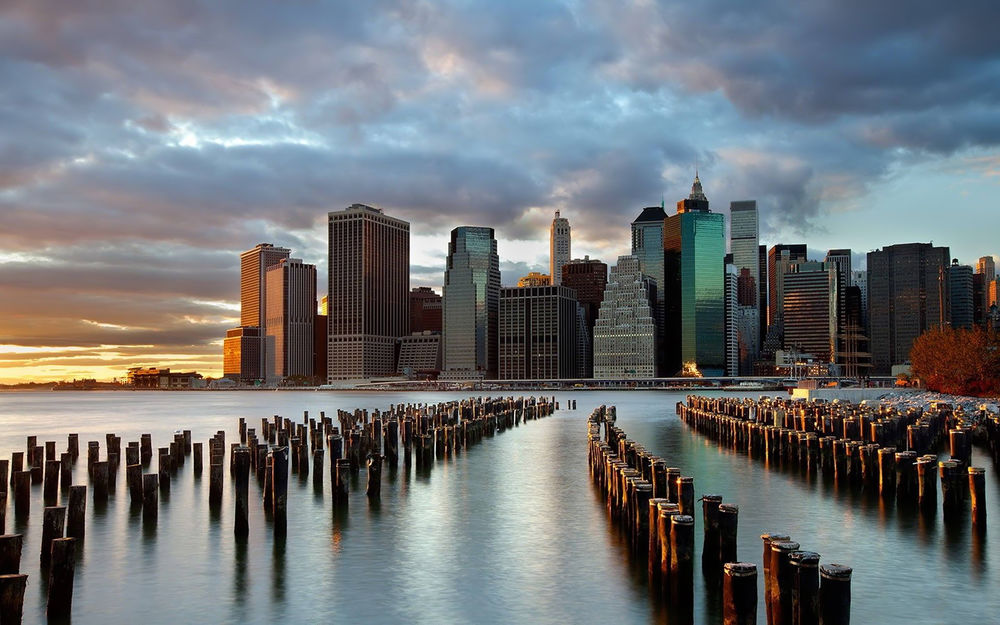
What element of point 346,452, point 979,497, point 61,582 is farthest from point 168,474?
point 979,497

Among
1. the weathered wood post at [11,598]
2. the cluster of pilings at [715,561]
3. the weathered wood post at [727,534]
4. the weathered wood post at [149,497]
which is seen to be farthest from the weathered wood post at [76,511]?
the weathered wood post at [727,534]

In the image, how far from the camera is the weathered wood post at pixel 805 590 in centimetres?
1443

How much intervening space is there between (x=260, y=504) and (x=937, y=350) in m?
100

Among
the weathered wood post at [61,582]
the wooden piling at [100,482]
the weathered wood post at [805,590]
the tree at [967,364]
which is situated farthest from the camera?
the tree at [967,364]

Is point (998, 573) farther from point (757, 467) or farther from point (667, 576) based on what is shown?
point (757, 467)

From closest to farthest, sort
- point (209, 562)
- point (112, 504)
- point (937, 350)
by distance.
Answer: point (209, 562)
point (112, 504)
point (937, 350)

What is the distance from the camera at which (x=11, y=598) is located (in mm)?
15336

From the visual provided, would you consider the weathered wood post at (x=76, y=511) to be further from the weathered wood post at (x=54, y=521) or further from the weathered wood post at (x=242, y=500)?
the weathered wood post at (x=242, y=500)

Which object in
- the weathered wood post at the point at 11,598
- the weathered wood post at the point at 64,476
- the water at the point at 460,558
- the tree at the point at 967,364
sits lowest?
the water at the point at 460,558

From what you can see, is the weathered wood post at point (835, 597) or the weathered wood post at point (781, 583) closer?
the weathered wood post at point (835, 597)

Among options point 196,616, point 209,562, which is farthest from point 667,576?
point 209,562

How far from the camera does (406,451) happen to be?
47.4m

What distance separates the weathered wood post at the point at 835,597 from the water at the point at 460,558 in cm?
306

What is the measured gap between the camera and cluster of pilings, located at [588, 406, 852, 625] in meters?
14.3
